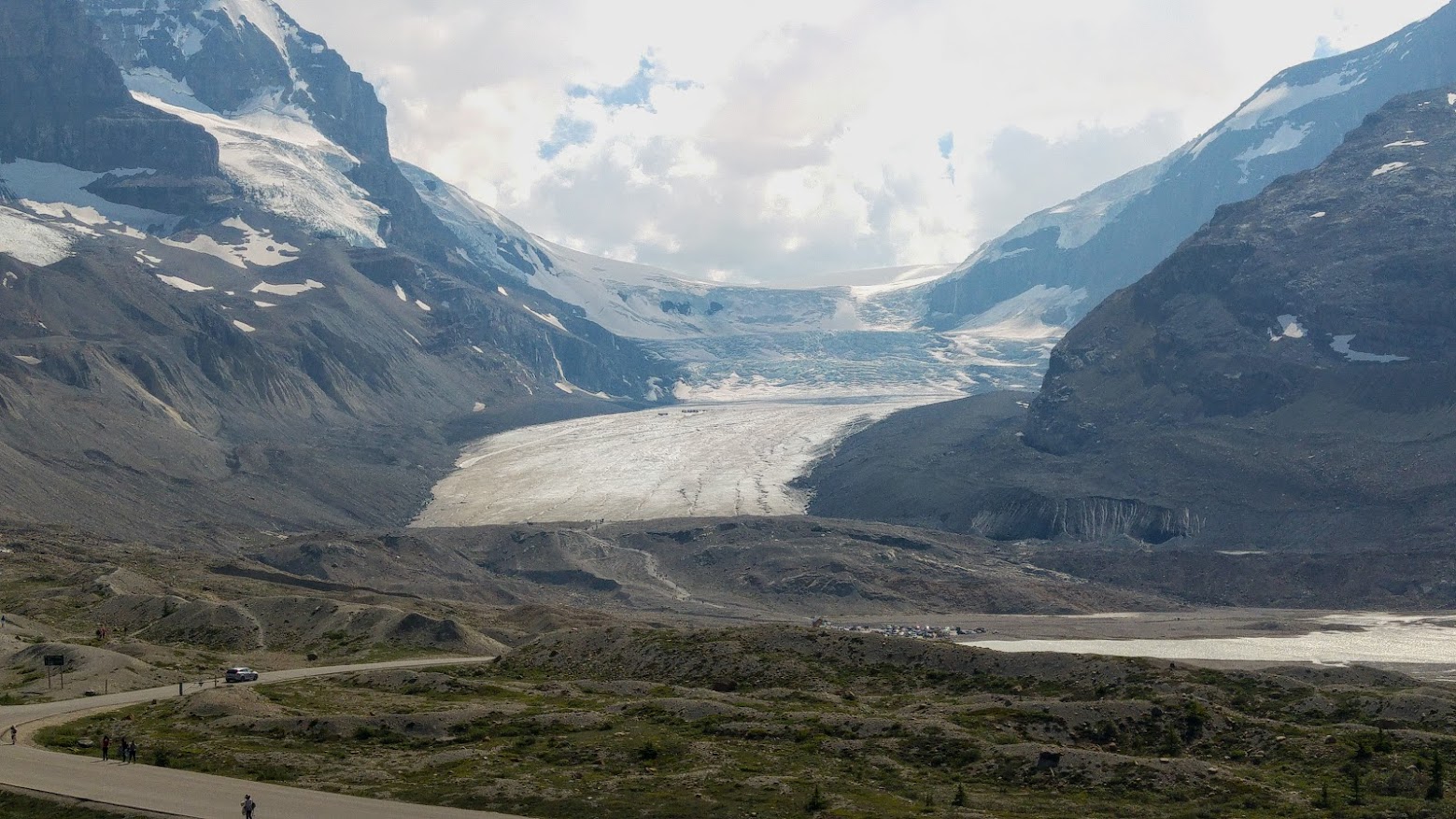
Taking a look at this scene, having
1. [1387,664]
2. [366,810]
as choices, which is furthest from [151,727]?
[1387,664]

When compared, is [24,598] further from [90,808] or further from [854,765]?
[854,765]

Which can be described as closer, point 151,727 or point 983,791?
point 983,791

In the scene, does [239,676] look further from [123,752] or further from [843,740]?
[843,740]

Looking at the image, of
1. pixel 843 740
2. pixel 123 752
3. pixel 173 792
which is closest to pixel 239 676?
pixel 123 752

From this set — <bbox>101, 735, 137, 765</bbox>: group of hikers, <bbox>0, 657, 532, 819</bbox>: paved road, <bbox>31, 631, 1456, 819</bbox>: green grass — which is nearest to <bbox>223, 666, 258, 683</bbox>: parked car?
<bbox>31, 631, 1456, 819</bbox>: green grass

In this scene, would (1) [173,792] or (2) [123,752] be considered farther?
(2) [123,752]

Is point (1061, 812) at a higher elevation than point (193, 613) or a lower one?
lower

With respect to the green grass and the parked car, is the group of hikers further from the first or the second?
the parked car
